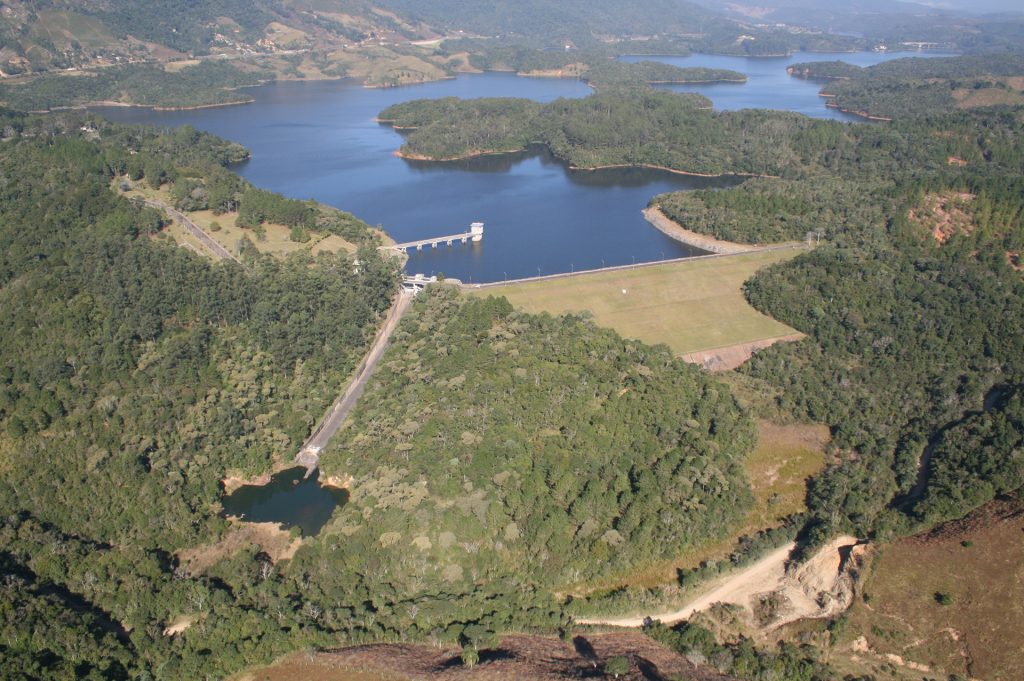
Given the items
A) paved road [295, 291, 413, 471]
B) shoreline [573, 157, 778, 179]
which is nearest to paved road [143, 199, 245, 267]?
paved road [295, 291, 413, 471]

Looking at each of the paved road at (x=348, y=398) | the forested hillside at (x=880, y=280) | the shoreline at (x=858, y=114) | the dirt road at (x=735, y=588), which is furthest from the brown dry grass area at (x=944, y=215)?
the shoreline at (x=858, y=114)

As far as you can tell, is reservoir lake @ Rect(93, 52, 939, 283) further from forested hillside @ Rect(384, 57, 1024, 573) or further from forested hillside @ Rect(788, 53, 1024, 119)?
forested hillside @ Rect(788, 53, 1024, 119)

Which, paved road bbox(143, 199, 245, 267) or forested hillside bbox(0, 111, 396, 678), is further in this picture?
paved road bbox(143, 199, 245, 267)

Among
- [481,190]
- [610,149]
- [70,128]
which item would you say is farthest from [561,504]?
[70,128]

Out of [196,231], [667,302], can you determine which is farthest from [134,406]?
[667,302]

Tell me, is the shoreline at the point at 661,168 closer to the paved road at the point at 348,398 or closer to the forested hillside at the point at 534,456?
the paved road at the point at 348,398

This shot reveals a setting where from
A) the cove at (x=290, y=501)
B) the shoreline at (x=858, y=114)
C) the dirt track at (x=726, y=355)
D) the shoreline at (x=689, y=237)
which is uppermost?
the shoreline at (x=858, y=114)
